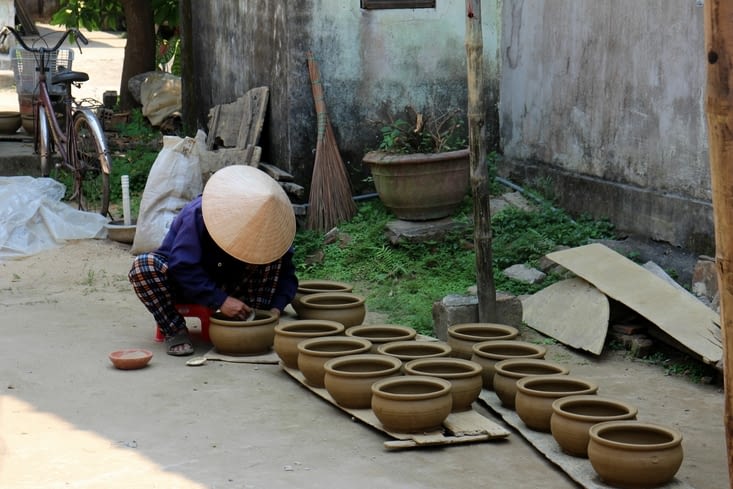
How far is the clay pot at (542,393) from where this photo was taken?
4480mm

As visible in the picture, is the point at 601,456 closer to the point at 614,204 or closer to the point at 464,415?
the point at 464,415

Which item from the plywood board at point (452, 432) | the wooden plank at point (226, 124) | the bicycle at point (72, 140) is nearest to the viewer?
the plywood board at point (452, 432)

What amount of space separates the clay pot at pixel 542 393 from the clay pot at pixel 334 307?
4.64 ft

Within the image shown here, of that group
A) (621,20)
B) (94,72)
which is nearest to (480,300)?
(621,20)

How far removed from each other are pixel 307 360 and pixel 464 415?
2.83ft

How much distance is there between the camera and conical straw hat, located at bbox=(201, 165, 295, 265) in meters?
5.43

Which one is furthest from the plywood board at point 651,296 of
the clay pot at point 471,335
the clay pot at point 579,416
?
the clay pot at point 579,416

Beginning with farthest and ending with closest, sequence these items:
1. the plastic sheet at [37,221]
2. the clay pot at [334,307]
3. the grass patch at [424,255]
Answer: the plastic sheet at [37,221]
the grass patch at [424,255]
the clay pot at [334,307]

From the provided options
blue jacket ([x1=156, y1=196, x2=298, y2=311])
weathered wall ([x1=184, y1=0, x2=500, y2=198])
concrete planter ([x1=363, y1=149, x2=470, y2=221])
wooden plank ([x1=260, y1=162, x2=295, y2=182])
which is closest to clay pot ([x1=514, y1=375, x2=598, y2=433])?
blue jacket ([x1=156, y1=196, x2=298, y2=311])

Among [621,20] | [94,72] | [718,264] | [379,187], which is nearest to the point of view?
[718,264]

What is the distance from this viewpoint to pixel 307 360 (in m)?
5.11

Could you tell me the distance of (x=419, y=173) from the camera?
7.87 metres

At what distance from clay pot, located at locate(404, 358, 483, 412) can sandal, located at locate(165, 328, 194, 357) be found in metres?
1.44

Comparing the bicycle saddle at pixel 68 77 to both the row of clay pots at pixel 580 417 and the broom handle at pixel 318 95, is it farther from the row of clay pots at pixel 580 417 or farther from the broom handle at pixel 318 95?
the row of clay pots at pixel 580 417
